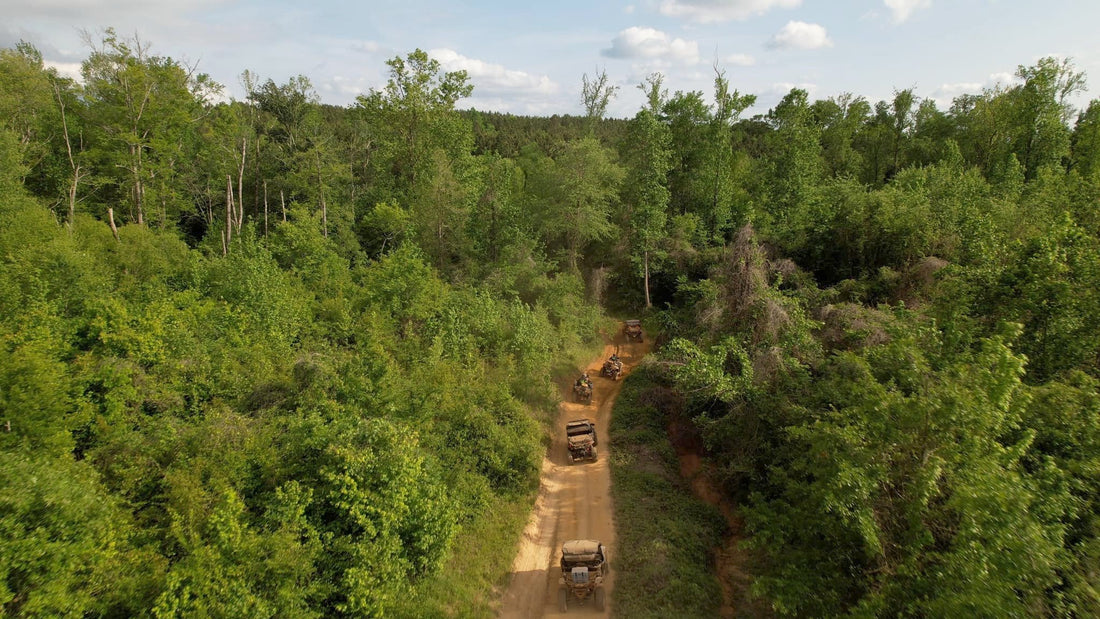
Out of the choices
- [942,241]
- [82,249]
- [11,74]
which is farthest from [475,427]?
[11,74]

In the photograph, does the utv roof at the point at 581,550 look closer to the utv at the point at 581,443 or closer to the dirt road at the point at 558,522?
the dirt road at the point at 558,522

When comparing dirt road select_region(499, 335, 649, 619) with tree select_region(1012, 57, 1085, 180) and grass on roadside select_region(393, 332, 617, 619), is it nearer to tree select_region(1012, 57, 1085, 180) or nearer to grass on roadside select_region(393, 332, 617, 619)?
grass on roadside select_region(393, 332, 617, 619)

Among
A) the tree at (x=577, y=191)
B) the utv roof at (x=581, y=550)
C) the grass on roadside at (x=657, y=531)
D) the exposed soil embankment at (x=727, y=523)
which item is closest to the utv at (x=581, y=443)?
the grass on roadside at (x=657, y=531)

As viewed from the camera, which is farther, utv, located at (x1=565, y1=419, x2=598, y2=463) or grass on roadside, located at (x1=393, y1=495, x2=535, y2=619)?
utv, located at (x1=565, y1=419, x2=598, y2=463)

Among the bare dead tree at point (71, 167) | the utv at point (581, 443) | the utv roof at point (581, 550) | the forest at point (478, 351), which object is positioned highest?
the bare dead tree at point (71, 167)

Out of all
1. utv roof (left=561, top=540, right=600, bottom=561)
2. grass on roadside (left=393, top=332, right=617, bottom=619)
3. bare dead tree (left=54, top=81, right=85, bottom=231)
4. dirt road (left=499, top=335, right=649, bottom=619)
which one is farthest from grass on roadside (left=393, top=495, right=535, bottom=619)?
bare dead tree (left=54, top=81, right=85, bottom=231)

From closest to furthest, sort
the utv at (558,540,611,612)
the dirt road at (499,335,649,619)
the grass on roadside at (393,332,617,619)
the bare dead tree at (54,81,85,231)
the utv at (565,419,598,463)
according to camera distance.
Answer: the grass on roadside at (393,332,617,619) < the utv at (558,540,611,612) < the dirt road at (499,335,649,619) < the utv at (565,419,598,463) < the bare dead tree at (54,81,85,231)
